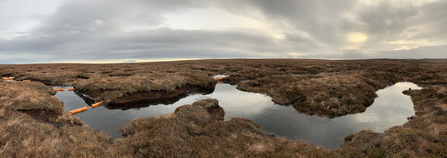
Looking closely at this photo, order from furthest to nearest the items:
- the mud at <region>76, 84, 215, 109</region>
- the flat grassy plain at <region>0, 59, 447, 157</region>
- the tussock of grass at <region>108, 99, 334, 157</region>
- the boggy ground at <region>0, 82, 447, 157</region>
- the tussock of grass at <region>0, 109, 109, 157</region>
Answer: the mud at <region>76, 84, 215, 109</region>
the tussock of grass at <region>108, 99, 334, 157</region>
the flat grassy plain at <region>0, 59, 447, 157</region>
the boggy ground at <region>0, 82, 447, 157</region>
the tussock of grass at <region>0, 109, 109, 157</region>

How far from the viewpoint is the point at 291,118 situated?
1605cm

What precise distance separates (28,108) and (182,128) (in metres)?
12.3

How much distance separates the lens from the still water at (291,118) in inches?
507

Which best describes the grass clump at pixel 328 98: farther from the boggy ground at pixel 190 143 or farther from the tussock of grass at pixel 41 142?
the tussock of grass at pixel 41 142

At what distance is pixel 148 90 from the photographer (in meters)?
23.5

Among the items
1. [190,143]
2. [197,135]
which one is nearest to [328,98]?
[197,135]

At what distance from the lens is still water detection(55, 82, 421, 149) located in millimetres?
12867

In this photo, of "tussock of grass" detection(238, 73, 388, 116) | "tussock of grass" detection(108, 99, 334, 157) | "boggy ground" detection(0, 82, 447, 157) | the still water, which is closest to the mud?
the still water

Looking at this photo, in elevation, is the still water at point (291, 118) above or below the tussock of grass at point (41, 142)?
below

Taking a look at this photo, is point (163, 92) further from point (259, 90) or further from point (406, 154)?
point (406, 154)

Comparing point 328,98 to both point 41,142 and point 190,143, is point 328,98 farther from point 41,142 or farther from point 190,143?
point 41,142


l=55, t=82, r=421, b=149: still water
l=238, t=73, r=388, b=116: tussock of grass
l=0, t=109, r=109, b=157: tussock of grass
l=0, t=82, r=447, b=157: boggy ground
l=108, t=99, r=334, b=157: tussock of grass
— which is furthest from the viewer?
l=238, t=73, r=388, b=116: tussock of grass

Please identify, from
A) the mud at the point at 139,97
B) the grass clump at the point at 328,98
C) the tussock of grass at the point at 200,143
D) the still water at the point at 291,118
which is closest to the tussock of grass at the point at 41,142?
the tussock of grass at the point at 200,143

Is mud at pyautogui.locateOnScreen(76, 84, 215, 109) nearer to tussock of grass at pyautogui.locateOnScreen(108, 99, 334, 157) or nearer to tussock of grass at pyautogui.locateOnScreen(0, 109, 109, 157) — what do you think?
tussock of grass at pyautogui.locateOnScreen(108, 99, 334, 157)
